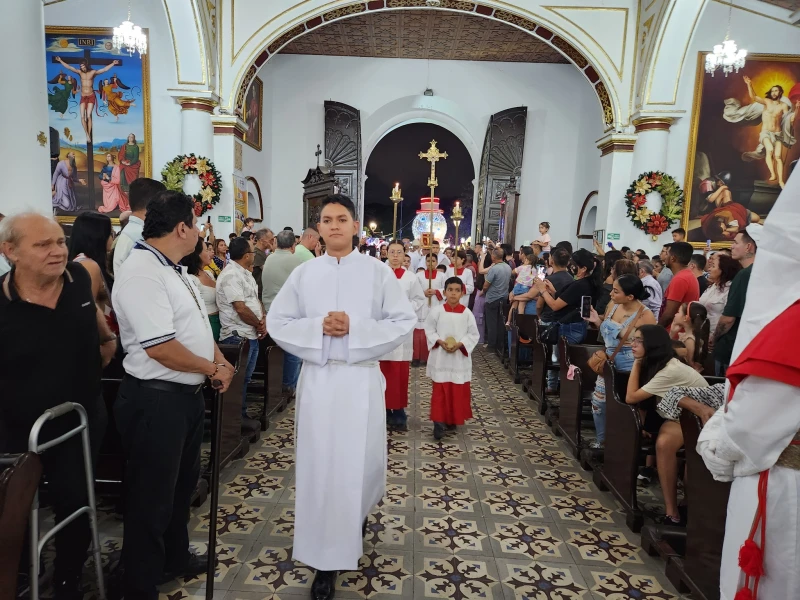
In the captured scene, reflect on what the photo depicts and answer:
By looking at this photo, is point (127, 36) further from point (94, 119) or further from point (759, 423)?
point (759, 423)

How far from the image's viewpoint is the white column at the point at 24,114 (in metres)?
4.38

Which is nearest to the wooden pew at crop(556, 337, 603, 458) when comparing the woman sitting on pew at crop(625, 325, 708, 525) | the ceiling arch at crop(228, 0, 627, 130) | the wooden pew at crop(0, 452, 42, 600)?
the woman sitting on pew at crop(625, 325, 708, 525)

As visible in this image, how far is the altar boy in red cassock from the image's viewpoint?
457 cm

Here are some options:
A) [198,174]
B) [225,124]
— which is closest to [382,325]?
[198,174]

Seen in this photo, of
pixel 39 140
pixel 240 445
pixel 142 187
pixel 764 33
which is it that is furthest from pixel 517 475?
pixel 764 33

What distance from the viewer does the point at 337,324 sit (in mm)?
2395

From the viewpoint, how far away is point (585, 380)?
4344 mm

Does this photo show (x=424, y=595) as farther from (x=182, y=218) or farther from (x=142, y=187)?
(x=142, y=187)

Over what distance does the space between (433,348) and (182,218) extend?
9.24 ft

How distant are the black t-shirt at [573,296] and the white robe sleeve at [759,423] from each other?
3.64 m

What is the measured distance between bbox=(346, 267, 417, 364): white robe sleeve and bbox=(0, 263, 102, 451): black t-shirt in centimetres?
115

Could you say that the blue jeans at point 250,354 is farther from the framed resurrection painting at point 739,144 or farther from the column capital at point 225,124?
the framed resurrection painting at point 739,144

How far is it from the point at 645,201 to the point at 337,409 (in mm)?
9039

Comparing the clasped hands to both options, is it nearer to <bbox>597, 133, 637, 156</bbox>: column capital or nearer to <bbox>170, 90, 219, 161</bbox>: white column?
<bbox>170, 90, 219, 161</bbox>: white column
